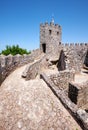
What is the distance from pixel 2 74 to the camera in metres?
10.4

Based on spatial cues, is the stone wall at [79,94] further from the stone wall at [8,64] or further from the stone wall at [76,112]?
the stone wall at [8,64]

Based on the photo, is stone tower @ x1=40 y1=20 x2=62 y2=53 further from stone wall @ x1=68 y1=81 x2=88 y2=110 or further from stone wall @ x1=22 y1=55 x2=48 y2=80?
stone wall @ x1=68 y1=81 x2=88 y2=110

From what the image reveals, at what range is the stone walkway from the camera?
465 cm

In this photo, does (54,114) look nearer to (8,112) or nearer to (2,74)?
(8,112)

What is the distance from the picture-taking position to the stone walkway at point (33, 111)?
4.65 m

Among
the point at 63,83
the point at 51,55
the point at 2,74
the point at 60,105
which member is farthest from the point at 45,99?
the point at 51,55

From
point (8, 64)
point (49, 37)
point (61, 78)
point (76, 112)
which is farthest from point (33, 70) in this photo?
point (49, 37)

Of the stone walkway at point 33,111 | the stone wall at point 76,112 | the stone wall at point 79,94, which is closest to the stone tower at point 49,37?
the stone wall at point 79,94

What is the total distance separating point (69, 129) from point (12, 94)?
340 centimetres

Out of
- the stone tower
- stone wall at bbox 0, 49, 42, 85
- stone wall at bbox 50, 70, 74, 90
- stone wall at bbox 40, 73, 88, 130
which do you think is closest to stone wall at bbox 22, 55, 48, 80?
stone wall at bbox 0, 49, 42, 85

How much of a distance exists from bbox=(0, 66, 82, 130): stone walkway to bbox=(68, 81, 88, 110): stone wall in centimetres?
133

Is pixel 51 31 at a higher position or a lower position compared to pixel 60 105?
higher

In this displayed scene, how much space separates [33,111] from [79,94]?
2710 millimetres

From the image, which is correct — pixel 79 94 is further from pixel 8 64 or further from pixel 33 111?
pixel 8 64
